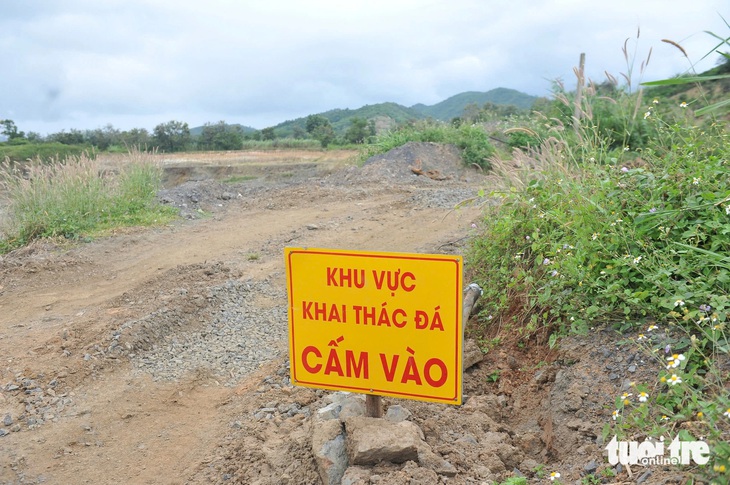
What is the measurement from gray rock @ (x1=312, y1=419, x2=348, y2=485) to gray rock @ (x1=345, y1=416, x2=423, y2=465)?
0.06 meters

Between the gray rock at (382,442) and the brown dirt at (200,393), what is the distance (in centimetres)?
8

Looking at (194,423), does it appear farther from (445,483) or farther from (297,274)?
(445,483)

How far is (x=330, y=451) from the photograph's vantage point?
284 cm

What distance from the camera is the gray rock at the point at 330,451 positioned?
275 cm

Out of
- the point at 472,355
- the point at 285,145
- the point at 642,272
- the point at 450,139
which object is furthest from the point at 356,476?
the point at 285,145

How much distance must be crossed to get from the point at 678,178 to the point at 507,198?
63.4 inches

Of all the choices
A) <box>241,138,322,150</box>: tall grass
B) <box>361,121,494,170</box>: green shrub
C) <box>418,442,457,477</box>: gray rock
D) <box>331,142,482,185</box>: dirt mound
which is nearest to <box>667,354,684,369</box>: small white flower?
<box>418,442,457,477</box>: gray rock

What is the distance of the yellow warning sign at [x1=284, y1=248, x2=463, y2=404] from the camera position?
8.86 ft

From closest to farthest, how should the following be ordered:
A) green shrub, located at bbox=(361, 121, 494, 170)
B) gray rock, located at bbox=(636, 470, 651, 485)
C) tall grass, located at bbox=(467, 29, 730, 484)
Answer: gray rock, located at bbox=(636, 470, 651, 485)
tall grass, located at bbox=(467, 29, 730, 484)
green shrub, located at bbox=(361, 121, 494, 170)

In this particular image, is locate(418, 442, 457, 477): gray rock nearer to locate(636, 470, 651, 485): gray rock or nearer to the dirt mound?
locate(636, 470, 651, 485): gray rock

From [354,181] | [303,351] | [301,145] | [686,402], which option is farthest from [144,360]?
[301,145]

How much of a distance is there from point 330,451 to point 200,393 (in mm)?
1878

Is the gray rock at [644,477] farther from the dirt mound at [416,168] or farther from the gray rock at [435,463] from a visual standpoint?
the dirt mound at [416,168]

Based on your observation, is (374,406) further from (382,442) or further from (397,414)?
(382,442)
